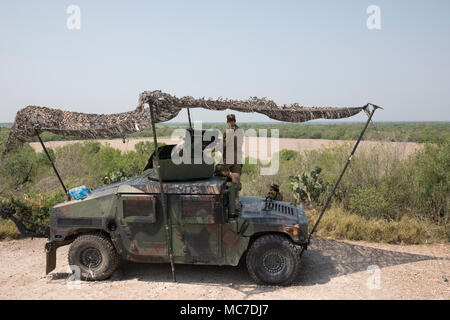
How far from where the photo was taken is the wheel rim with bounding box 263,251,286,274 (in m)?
6.67

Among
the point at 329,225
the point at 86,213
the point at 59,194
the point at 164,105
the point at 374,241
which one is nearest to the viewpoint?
the point at 164,105

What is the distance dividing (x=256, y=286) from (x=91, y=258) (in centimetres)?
286

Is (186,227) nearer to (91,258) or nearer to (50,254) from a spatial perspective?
(91,258)

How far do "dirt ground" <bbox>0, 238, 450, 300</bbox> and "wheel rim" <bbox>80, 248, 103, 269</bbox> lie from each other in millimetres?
337

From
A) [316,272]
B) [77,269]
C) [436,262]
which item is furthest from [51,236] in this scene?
[436,262]

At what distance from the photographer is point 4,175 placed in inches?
530

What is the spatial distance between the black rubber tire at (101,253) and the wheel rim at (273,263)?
2523 mm

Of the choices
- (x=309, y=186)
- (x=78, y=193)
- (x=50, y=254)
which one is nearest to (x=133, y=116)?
(x=78, y=193)

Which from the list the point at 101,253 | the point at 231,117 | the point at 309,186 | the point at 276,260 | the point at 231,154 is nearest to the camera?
the point at 276,260

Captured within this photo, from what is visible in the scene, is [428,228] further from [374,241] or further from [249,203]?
[249,203]

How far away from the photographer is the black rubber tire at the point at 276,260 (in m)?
6.59

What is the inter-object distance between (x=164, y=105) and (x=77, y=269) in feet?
10.5

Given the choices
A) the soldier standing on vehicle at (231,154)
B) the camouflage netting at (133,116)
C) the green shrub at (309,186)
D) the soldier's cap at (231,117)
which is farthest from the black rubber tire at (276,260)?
the green shrub at (309,186)

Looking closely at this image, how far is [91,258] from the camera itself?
7027 millimetres
